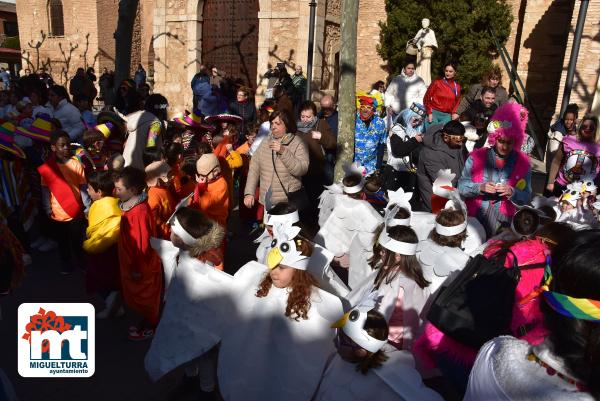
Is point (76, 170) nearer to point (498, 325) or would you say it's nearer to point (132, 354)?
point (132, 354)

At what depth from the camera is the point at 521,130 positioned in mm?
4453

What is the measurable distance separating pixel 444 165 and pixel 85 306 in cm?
367

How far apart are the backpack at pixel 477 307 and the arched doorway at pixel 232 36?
14.0m

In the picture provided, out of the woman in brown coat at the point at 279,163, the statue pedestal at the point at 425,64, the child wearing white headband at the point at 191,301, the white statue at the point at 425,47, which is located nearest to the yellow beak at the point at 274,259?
the child wearing white headband at the point at 191,301

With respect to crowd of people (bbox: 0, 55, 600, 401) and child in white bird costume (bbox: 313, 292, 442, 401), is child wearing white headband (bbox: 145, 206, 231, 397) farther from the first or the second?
child in white bird costume (bbox: 313, 292, 442, 401)

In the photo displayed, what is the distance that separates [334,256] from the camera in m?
4.04

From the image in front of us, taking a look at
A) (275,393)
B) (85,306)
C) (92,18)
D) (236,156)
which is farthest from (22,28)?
(275,393)

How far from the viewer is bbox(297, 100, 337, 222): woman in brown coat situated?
218 inches

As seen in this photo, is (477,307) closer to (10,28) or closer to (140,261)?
(140,261)

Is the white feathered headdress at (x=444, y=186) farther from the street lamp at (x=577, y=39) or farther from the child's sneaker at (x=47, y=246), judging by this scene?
the street lamp at (x=577, y=39)

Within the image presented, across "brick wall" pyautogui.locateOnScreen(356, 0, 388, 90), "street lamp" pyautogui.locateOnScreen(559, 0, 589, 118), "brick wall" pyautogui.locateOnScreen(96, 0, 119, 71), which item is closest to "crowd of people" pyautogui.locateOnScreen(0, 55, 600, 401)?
"street lamp" pyautogui.locateOnScreen(559, 0, 589, 118)

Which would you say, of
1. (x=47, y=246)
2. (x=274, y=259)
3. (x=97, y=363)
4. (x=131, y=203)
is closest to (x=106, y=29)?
(x=47, y=246)

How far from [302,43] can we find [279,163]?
990 centimetres

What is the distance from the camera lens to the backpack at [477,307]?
227 cm
